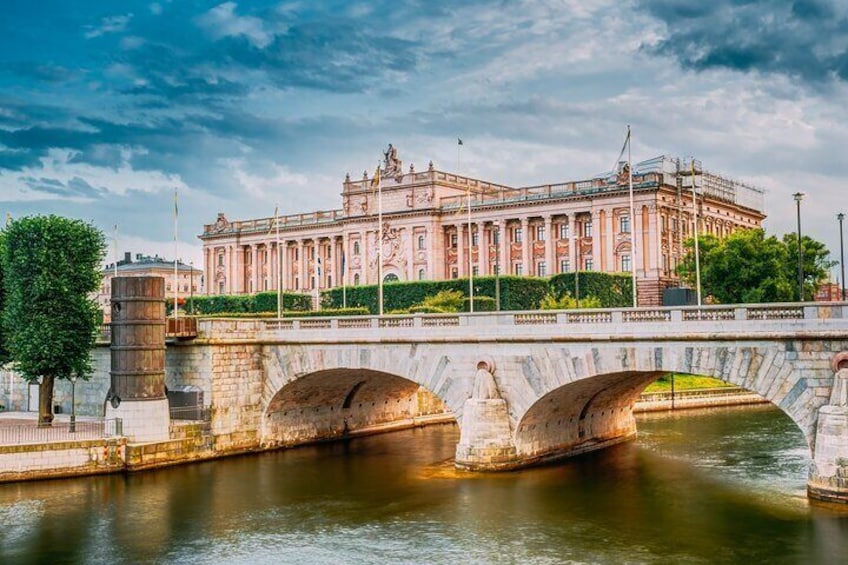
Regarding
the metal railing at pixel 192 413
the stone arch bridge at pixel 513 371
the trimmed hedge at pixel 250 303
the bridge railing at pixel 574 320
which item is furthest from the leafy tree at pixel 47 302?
the trimmed hedge at pixel 250 303

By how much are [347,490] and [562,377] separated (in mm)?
10483

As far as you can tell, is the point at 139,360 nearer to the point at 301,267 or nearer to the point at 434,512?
the point at 434,512

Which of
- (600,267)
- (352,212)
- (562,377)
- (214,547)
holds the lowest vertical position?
(214,547)

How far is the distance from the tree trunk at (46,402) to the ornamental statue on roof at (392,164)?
68.8m

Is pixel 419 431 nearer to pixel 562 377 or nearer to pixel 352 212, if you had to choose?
pixel 562 377

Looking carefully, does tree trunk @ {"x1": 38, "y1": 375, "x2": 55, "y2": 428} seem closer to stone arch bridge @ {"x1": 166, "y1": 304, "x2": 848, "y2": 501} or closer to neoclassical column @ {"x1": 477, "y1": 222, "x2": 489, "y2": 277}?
stone arch bridge @ {"x1": 166, "y1": 304, "x2": 848, "y2": 501}

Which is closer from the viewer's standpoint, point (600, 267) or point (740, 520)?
point (740, 520)

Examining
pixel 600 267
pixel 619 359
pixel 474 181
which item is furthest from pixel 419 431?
pixel 474 181

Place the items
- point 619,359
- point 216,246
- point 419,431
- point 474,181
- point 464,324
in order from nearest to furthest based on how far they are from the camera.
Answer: point 619,359, point 464,324, point 419,431, point 474,181, point 216,246

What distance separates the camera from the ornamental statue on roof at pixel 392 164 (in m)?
117

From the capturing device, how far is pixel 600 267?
103m

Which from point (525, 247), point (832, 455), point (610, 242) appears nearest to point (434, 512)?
point (832, 455)

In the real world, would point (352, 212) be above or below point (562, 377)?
above

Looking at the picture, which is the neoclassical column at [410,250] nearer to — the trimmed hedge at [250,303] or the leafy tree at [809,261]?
the trimmed hedge at [250,303]
